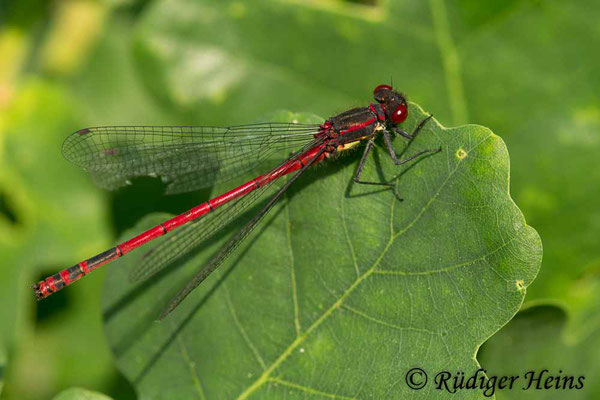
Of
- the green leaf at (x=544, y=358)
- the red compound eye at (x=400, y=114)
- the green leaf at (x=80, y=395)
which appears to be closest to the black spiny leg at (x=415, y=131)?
the red compound eye at (x=400, y=114)

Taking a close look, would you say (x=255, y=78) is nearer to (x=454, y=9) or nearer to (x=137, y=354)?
(x=454, y=9)

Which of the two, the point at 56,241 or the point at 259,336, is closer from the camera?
the point at 259,336

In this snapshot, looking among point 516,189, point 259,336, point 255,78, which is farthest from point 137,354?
point 516,189

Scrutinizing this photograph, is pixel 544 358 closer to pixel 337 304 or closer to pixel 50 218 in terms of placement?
pixel 337 304

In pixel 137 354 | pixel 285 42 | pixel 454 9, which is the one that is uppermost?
pixel 454 9

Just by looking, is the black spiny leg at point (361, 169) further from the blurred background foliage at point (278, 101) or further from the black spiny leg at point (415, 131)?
the blurred background foliage at point (278, 101)

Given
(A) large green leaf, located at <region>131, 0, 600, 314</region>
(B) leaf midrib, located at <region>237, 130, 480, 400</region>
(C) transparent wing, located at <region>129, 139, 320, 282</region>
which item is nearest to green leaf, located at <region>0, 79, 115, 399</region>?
(A) large green leaf, located at <region>131, 0, 600, 314</region>

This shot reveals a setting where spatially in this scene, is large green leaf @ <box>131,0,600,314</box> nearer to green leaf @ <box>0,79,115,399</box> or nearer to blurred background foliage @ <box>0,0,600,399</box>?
blurred background foliage @ <box>0,0,600,399</box>
